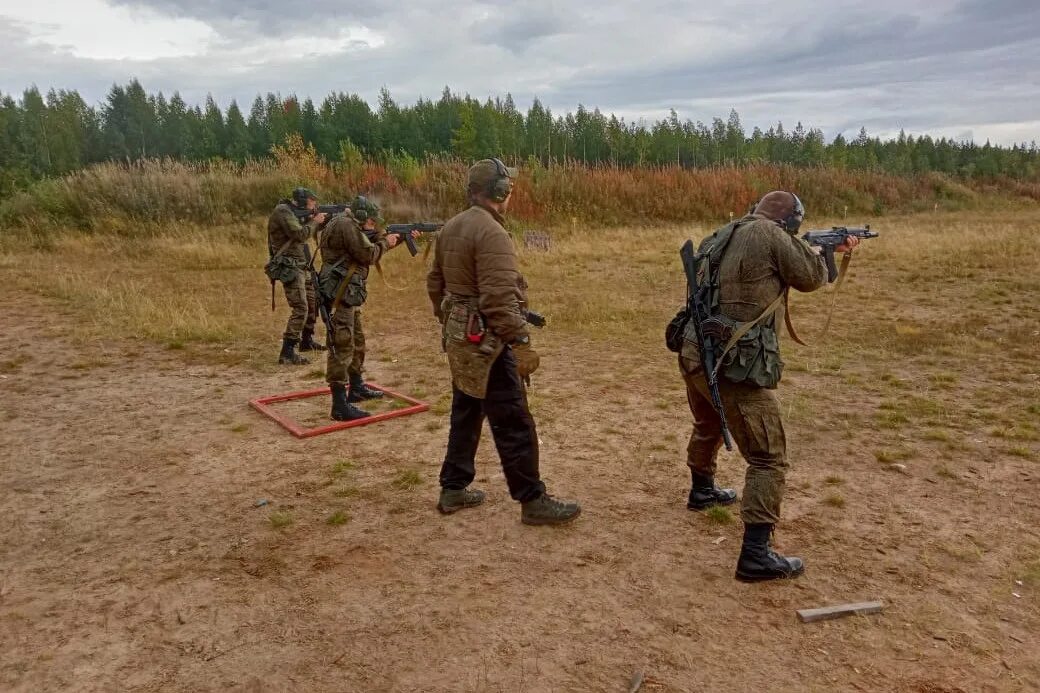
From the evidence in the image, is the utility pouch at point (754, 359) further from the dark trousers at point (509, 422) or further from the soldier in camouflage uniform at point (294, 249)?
the soldier in camouflage uniform at point (294, 249)

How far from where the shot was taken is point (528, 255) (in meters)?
16.2

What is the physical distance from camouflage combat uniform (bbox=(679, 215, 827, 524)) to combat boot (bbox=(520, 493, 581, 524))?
3.76 ft

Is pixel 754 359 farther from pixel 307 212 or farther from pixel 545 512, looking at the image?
pixel 307 212

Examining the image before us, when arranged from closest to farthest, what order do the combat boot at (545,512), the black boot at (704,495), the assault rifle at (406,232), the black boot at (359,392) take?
the combat boot at (545,512) < the black boot at (704,495) < the black boot at (359,392) < the assault rifle at (406,232)

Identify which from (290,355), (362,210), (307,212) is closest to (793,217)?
(362,210)

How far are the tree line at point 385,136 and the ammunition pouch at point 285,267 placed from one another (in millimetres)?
34284

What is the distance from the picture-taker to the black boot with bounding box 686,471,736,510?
4586mm

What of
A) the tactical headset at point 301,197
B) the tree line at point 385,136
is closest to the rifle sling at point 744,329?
the tactical headset at point 301,197

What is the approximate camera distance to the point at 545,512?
4.39 meters

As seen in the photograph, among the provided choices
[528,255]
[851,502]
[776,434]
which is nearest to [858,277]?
[528,255]

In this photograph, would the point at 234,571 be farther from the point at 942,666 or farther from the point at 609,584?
the point at 942,666

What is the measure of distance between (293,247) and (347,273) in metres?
2.38

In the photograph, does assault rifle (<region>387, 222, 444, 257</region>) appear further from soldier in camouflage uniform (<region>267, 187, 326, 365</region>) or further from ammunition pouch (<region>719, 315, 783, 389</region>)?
ammunition pouch (<region>719, 315, 783, 389</region>)

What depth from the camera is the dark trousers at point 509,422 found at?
4238 millimetres
